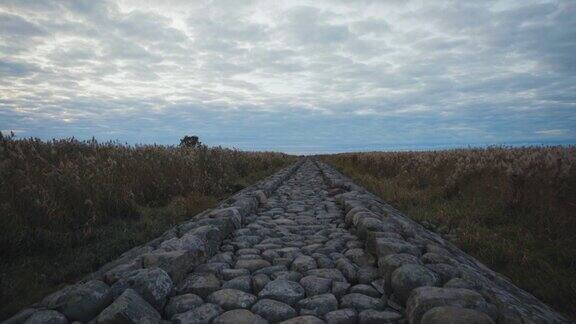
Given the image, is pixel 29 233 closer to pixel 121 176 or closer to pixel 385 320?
pixel 121 176

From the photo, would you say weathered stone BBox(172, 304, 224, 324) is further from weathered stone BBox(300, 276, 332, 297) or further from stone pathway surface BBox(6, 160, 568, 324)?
weathered stone BBox(300, 276, 332, 297)

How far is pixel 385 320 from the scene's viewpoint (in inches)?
116

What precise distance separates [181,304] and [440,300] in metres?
2.00

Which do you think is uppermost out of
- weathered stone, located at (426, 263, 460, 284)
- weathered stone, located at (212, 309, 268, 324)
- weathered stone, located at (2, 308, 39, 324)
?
weathered stone, located at (426, 263, 460, 284)

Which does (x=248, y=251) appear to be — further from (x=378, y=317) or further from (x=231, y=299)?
(x=378, y=317)

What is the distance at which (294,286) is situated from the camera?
3.56 meters

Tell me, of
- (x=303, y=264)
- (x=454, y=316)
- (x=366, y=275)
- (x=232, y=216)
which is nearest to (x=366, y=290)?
(x=366, y=275)

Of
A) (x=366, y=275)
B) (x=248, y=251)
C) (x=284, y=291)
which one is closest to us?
(x=284, y=291)

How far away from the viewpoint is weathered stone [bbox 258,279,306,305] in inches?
133

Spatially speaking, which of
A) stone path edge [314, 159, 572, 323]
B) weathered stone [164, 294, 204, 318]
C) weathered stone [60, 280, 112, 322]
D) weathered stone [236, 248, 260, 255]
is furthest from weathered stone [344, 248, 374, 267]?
weathered stone [60, 280, 112, 322]

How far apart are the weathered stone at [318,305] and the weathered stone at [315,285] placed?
0.20m

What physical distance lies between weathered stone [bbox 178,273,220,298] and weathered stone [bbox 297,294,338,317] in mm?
850

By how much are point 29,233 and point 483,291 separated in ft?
16.2

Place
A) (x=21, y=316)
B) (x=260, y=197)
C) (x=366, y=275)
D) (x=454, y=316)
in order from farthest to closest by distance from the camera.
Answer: (x=260, y=197) → (x=366, y=275) → (x=21, y=316) → (x=454, y=316)
